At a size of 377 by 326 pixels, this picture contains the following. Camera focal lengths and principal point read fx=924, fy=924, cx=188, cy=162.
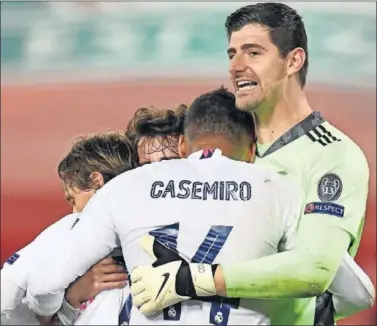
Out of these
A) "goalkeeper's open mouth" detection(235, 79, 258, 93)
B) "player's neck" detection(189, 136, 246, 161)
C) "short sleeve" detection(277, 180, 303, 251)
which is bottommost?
"short sleeve" detection(277, 180, 303, 251)

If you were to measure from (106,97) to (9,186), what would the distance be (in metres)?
0.29

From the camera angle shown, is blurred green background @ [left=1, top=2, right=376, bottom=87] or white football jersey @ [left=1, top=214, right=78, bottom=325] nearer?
white football jersey @ [left=1, top=214, right=78, bottom=325]

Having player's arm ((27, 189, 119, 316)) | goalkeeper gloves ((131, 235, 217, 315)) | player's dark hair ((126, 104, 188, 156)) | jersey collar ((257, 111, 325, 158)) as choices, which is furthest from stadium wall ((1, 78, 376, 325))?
goalkeeper gloves ((131, 235, 217, 315))

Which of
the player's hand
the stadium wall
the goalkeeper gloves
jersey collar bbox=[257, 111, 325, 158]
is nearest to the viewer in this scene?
the goalkeeper gloves

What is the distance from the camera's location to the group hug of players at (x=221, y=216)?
1.52 metres

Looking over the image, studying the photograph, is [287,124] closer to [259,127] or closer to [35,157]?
[259,127]

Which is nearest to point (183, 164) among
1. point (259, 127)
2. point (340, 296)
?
point (259, 127)

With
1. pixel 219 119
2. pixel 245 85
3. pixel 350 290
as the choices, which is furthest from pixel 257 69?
pixel 350 290

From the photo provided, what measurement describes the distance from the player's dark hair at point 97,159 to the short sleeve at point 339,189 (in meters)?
0.34

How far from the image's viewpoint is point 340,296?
171cm

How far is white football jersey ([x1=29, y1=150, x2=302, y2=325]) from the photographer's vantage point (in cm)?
152

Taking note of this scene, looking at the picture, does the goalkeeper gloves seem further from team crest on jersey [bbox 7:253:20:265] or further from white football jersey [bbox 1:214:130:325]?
team crest on jersey [bbox 7:253:20:265]

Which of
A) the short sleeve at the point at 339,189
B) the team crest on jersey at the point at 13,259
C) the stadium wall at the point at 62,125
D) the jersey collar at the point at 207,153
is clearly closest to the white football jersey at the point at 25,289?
the team crest on jersey at the point at 13,259

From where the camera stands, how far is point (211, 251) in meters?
1.52
